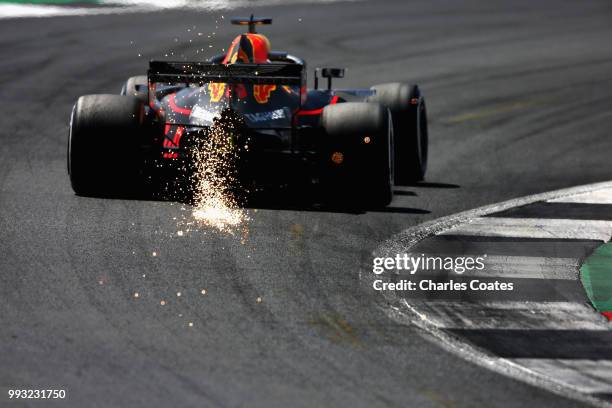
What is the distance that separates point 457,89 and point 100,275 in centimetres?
1170

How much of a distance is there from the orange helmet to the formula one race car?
2.87ft

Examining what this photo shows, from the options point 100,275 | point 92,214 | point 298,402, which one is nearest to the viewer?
point 298,402

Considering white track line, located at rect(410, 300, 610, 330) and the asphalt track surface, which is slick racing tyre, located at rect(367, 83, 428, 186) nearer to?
the asphalt track surface

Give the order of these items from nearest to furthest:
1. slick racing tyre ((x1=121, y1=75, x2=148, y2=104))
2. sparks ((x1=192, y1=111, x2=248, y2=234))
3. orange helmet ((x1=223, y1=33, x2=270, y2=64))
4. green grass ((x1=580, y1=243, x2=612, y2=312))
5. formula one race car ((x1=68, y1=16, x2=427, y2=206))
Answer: green grass ((x1=580, y1=243, x2=612, y2=312))
sparks ((x1=192, y1=111, x2=248, y2=234))
formula one race car ((x1=68, y1=16, x2=427, y2=206))
orange helmet ((x1=223, y1=33, x2=270, y2=64))
slick racing tyre ((x1=121, y1=75, x2=148, y2=104))

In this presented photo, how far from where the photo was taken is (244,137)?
12.9 m

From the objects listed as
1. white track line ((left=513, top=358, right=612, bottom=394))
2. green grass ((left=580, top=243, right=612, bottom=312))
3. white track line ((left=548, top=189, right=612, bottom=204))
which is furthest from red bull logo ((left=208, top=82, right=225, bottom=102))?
white track line ((left=513, top=358, right=612, bottom=394))

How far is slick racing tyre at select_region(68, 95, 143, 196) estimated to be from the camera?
1293cm

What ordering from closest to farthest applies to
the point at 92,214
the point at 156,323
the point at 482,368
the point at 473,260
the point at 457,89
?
the point at 482,368 → the point at 156,323 → the point at 473,260 → the point at 92,214 → the point at 457,89

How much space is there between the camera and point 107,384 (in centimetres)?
779

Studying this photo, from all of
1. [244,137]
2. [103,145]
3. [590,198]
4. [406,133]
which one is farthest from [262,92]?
[590,198]

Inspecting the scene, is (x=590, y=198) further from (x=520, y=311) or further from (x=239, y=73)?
(x=520, y=311)

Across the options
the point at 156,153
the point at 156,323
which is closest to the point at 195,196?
the point at 156,153

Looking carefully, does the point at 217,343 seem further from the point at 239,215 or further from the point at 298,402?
the point at 239,215

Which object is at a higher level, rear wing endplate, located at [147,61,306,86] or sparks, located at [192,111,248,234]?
rear wing endplate, located at [147,61,306,86]
